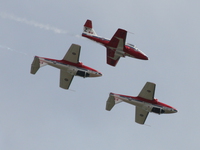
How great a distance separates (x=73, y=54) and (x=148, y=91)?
1294 cm

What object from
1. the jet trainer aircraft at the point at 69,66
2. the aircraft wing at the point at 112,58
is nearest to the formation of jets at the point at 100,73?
the jet trainer aircraft at the point at 69,66

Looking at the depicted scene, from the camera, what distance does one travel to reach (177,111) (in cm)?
7681

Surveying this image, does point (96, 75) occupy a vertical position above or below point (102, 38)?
below

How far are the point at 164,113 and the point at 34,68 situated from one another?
21.4 meters

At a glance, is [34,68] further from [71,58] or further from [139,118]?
[139,118]

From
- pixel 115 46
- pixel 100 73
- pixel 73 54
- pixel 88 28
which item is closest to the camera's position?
pixel 73 54

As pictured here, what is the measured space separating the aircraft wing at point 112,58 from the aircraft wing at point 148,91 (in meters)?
10.7

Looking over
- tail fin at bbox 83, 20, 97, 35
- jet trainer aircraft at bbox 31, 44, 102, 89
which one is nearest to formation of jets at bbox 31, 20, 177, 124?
jet trainer aircraft at bbox 31, 44, 102, 89

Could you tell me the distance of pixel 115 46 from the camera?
80875 millimetres

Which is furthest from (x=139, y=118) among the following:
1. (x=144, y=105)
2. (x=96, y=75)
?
(x=96, y=75)

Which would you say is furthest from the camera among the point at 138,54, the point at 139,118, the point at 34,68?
the point at 138,54

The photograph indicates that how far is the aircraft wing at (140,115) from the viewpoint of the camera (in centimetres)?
7711

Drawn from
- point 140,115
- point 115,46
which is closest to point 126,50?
point 115,46

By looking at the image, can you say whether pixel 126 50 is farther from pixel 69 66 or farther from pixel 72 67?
pixel 69 66
